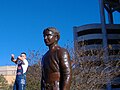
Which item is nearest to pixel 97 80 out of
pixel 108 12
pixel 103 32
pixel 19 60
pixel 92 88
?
pixel 92 88

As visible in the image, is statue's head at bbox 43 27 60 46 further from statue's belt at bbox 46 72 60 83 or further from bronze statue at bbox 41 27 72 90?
statue's belt at bbox 46 72 60 83

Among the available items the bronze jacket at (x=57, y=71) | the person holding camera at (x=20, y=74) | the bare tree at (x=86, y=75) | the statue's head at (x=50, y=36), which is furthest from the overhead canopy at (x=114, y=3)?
the bronze jacket at (x=57, y=71)

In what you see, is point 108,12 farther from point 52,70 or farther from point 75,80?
point 52,70

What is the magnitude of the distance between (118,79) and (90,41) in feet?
29.5

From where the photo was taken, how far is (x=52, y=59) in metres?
3.69

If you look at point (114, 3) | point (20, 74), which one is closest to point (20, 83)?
point (20, 74)

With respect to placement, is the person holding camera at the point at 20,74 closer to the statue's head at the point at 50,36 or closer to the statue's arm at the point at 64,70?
the statue's head at the point at 50,36

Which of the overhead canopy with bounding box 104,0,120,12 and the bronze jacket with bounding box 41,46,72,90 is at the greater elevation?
the overhead canopy with bounding box 104,0,120,12

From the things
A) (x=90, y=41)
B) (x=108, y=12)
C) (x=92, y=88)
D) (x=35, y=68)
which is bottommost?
(x=92, y=88)

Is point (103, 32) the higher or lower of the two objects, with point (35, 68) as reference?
higher

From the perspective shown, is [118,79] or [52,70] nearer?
[52,70]

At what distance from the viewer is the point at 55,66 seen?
3.65 m

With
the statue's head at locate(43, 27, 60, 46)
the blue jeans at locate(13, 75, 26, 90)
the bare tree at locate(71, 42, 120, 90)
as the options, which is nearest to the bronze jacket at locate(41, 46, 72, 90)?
the statue's head at locate(43, 27, 60, 46)

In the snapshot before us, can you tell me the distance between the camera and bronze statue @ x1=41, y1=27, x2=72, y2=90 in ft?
11.7
